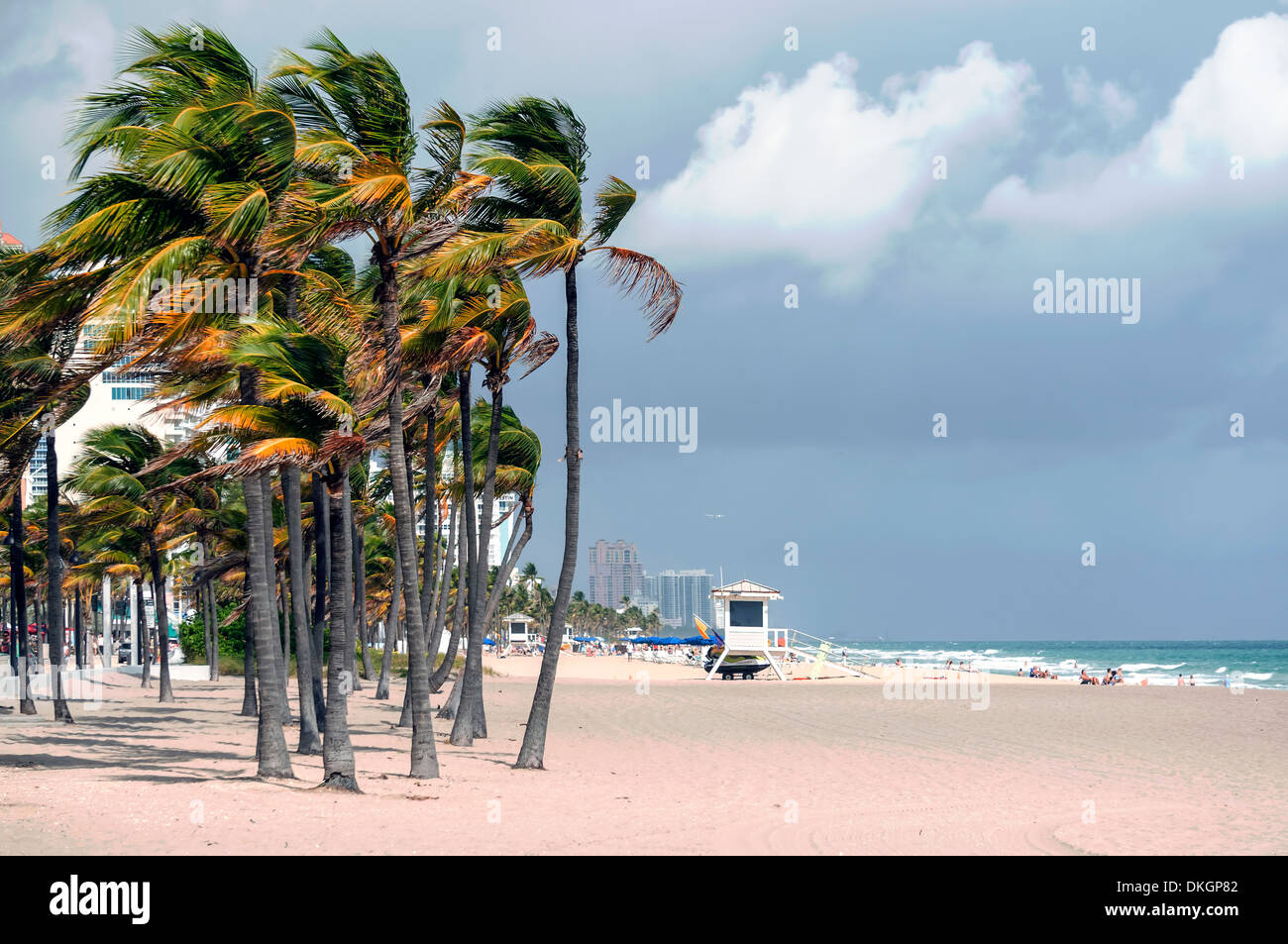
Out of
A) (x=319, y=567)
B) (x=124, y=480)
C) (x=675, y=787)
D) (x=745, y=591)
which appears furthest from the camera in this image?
(x=745, y=591)

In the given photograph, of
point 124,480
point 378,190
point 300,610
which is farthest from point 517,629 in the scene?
point 378,190

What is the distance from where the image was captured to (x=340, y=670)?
1339 cm

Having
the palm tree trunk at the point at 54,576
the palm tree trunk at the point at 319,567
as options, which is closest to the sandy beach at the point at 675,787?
the palm tree trunk at the point at 54,576

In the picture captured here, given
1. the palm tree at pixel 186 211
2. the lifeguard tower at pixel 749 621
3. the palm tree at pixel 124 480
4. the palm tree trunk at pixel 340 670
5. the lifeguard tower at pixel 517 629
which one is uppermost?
the palm tree at pixel 186 211

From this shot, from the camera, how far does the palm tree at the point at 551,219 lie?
599 inches

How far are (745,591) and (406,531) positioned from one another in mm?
39120

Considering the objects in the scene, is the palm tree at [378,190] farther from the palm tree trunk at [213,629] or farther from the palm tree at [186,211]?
the palm tree trunk at [213,629]

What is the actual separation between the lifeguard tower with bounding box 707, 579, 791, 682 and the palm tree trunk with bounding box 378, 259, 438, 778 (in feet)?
A: 127

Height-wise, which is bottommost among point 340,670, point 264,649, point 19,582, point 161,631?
point 161,631

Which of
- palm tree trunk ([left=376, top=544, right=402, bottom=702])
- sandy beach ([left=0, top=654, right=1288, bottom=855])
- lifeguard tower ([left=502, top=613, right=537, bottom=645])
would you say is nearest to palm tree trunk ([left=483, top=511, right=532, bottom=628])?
sandy beach ([left=0, top=654, right=1288, bottom=855])

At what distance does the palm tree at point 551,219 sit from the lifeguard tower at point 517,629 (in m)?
124

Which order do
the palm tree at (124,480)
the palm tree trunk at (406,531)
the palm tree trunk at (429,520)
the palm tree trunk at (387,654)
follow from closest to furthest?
1. the palm tree trunk at (406,531)
2. the palm tree trunk at (429,520)
3. the palm tree at (124,480)
4. the palm tree trunk at (387,654)

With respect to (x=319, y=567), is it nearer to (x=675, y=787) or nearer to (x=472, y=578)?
(x=472, y=578)
